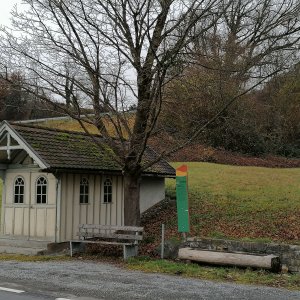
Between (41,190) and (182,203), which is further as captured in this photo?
(41,190)

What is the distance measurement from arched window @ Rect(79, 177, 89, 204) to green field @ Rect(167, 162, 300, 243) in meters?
3.16

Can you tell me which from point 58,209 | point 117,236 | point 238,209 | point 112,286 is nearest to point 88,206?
point 58,209

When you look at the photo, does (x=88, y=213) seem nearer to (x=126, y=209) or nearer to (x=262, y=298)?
(x=126, y=209)

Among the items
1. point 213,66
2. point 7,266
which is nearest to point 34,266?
point 7,266

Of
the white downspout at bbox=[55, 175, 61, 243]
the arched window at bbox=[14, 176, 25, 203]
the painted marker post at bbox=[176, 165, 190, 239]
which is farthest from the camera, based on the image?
the arched window at bbox=[14, 176, 25, 203]

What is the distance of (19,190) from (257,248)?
27.7 ft

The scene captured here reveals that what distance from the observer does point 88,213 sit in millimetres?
16594

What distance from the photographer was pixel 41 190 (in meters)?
16.1

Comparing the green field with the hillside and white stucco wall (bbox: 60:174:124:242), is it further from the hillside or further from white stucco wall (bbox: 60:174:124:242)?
white stucco wall (bbox: 60:174:124:242)

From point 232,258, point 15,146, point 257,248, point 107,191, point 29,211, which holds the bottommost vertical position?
point 232,258

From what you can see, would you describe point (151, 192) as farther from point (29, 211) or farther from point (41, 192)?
point (29, 211)

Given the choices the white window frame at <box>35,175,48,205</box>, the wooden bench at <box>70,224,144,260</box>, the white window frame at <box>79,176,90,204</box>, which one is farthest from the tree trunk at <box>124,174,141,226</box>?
the white window frame at <box>35,175,48,205</box>

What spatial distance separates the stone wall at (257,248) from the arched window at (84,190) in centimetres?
455

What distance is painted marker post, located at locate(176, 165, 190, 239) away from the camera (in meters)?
13.9
